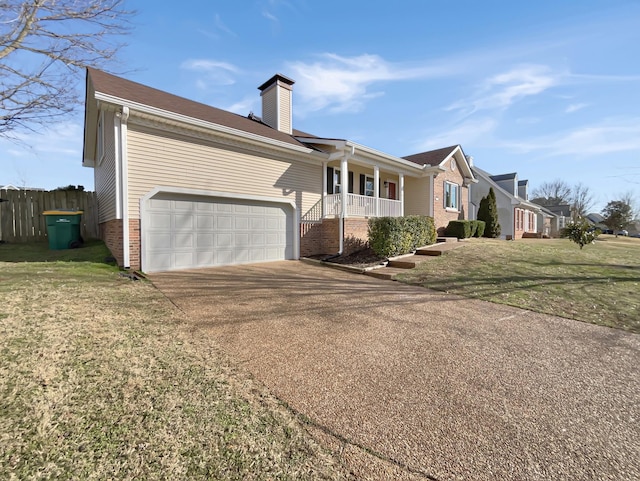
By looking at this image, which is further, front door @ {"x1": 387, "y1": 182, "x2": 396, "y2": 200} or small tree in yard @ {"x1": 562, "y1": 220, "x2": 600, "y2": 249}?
front door @ {"x1": 387, "y1": 182, "x2": 396, "y2": 200}

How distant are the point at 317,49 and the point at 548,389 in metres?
11.5

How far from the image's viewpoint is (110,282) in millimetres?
6113

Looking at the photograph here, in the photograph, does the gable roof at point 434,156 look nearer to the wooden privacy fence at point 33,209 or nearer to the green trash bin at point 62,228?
the wooden privacy fence at point 33,209

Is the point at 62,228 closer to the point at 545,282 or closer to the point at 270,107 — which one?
the point at 270,107

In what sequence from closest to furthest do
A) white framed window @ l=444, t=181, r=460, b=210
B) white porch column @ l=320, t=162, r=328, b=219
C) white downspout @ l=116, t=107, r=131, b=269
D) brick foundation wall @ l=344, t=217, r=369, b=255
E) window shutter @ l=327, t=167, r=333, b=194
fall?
white downspout @ l=116, t=107, r=131, b=269
brick foundation wall @ l=344, t=217, r=369, b=255
white porch column @ l=320, t=162, r=328, b=219
window shutter @ l=327, t=167, r=333, b=194
white framed window @ l=444, t=181, r=460, b=210

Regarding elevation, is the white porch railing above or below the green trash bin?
above

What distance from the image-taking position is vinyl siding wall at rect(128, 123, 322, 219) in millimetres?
7707

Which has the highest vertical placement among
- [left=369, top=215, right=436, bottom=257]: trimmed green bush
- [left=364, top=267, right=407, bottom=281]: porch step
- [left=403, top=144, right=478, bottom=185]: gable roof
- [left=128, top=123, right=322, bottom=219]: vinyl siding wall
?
[left=403, top=144, right=478, bottom=185]: gable roof

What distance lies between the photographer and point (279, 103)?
1373 centimetres

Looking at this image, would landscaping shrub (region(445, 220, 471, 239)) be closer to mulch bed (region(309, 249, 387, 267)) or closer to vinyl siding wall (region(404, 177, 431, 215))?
vinyl siding wall (region(404, 177, 431, 215))

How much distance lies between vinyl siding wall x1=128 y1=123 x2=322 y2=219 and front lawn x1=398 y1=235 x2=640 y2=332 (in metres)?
5.38

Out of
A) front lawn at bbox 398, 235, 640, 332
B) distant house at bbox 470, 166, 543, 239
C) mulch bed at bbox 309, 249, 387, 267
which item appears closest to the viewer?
front lawn at bbox 398, 235, 640, 332

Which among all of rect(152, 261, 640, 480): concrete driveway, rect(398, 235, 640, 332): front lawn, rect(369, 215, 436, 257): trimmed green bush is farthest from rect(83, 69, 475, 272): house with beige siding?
rect(398, 235, 640, 332): front lawn

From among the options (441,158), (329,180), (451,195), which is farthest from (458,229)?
(329,180)
